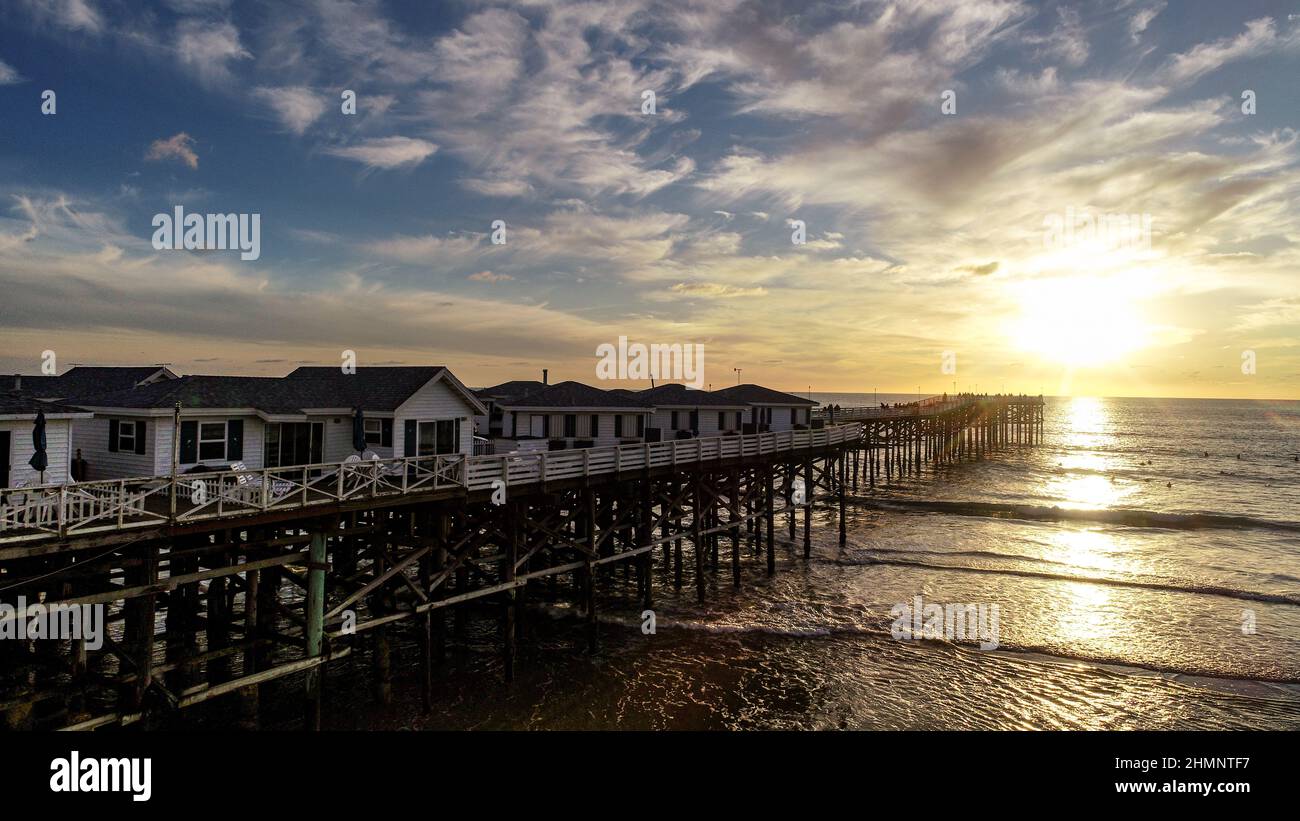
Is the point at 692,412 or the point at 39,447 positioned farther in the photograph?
the point at 692,412

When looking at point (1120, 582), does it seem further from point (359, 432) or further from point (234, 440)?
point (234, 440)

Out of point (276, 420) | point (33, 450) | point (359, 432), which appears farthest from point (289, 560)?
point (276, 420)

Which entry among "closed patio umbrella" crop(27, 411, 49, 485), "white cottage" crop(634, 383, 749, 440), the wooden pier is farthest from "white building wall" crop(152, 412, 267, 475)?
"white cottage" crop(634, 383, 749, 440)

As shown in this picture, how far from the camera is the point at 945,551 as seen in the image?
119ft

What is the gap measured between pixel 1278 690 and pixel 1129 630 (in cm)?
520

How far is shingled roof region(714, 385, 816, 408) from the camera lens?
44188 millimetres

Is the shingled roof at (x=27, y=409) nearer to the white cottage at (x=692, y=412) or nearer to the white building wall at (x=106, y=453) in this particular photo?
the white building wall at (x=106, y=453)

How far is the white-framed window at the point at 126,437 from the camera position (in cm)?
1781

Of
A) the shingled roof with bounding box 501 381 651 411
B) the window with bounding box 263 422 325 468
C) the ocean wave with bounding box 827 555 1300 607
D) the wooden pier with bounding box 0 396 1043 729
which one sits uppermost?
the shingled roof with bounding box 501 381 651 411

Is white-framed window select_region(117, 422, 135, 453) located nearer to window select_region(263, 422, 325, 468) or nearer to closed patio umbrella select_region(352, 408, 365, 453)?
window select_region(263, 422, 325, 468)

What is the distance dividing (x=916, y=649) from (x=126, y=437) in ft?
80.9

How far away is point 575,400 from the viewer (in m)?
32.0

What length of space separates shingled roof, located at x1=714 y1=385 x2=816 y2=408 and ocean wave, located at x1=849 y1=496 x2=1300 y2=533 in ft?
38.0
